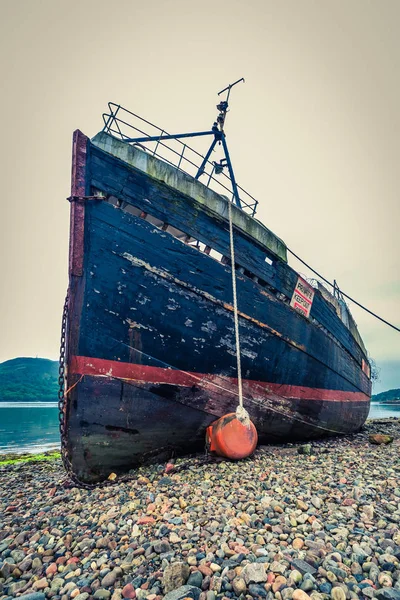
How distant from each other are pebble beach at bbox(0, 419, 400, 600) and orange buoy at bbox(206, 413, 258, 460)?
239mm

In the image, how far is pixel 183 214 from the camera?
203 inches

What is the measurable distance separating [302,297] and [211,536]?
5193 mm

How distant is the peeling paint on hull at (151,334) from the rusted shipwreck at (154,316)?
16 mm

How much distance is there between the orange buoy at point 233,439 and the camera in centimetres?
445

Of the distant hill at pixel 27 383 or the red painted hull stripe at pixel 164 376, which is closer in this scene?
the red painted hull stripe at pixel 164 376

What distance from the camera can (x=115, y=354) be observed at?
443 cm

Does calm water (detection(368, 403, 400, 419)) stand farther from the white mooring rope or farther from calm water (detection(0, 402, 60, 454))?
the white mooring rope

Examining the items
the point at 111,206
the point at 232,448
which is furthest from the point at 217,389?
the point at 111,206

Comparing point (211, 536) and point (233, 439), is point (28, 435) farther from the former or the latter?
point (211, 536)

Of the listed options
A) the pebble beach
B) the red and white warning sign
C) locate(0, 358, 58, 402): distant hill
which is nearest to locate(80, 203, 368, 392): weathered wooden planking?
the red and white warning sign

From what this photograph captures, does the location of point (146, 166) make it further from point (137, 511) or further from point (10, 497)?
point (10, 497)

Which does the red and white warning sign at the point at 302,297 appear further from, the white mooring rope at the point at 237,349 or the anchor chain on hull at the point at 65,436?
the anchor chain on hull at the point at 65,436

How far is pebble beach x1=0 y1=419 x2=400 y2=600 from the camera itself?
1976 mm

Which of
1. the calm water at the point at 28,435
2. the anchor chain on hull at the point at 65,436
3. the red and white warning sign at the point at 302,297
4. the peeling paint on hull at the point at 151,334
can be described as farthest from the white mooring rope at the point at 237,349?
the calm water at the point at 28,435
